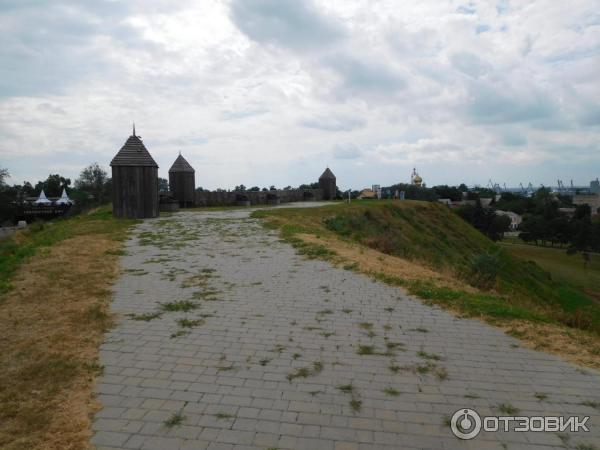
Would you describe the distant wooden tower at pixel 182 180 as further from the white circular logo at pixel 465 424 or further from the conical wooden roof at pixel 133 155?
the white circular logo at pixel 465 424

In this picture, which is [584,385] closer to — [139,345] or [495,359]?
[495,359]

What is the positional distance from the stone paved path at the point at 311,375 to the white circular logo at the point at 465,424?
0.24 ft

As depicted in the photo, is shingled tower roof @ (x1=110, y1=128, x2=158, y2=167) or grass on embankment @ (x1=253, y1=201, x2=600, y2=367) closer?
grass on embankment @ (x1=253, y1=201, x2=600, y2=367)

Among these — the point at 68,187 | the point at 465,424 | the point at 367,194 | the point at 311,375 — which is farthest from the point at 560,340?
the point at 68,187

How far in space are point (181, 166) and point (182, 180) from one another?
0.94 metres

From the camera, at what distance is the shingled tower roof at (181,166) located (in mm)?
28737

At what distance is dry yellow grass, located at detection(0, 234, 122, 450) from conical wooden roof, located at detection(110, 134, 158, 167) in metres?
12.5

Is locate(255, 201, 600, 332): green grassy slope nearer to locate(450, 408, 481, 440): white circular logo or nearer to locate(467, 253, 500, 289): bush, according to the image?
locate(467, 253, 500, 289): bush

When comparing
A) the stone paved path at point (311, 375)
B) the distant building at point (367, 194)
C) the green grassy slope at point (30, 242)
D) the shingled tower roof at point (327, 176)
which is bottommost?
the stone paved path at point (311, 375)

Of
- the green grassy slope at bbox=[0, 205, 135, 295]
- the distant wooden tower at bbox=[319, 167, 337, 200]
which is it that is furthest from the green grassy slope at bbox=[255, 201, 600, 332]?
the distant wooden tower at bbox=[319, 167, 337, 200]

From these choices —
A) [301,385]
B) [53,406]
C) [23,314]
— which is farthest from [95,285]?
[301,385]

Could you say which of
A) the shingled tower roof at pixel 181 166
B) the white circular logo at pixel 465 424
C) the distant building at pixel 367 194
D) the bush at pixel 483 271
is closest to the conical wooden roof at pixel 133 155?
the shingled tower roof at pixel 181 166

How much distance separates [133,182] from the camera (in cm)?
2102

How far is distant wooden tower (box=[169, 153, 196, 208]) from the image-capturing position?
2872cm
